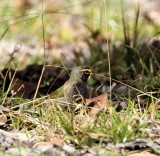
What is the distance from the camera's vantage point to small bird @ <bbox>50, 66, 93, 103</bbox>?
4.80 metres

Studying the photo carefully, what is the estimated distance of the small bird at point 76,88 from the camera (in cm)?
480

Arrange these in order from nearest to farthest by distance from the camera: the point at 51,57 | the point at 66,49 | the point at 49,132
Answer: the point at 49,132
the point at 51,57
the point at 66,49

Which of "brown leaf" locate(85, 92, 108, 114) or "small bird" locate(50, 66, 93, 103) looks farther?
"small bird" locate(50, 66, 93, 103)

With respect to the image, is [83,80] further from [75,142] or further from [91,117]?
[75,142]

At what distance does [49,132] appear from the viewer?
4.09 meters

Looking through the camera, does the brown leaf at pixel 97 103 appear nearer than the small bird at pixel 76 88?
Yes

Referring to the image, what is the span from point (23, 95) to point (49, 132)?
1.09m

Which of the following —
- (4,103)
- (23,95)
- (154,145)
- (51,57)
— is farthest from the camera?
(51,57)

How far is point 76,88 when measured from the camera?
4.88m

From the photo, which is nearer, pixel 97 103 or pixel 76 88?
pixel 97 103

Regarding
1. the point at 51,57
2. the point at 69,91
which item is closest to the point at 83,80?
the point at 69,91

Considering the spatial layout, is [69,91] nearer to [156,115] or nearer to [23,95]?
[23,95]

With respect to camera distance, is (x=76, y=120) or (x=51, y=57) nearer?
(x=76, y=120)

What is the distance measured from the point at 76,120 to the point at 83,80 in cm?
94
